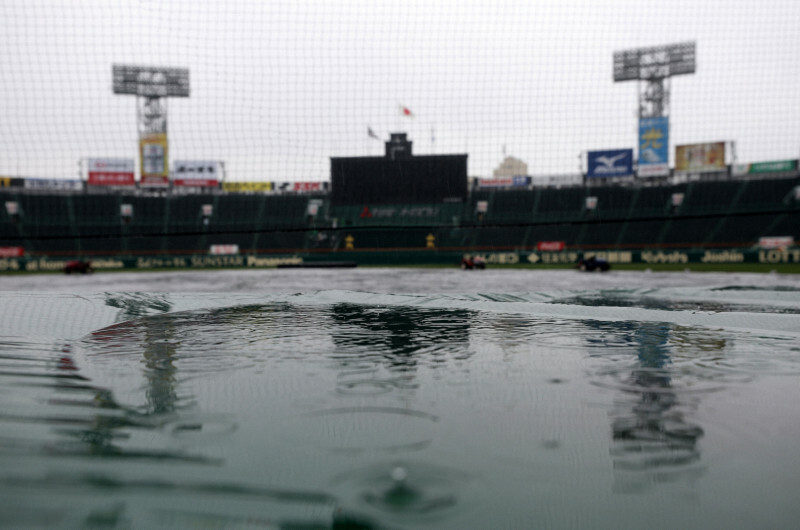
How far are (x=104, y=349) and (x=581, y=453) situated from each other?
431cm

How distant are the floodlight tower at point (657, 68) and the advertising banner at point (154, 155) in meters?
38.1

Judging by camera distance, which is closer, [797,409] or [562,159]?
[797,409]

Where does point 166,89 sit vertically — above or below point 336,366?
above

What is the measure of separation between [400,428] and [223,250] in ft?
138

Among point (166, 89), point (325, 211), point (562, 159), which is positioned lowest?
point (325, 211)

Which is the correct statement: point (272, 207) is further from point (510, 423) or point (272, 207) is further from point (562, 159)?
point (510, 423)

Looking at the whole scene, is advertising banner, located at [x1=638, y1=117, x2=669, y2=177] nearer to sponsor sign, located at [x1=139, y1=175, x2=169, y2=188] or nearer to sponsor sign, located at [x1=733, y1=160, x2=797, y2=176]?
sponsor sign, located at [x1=733, y1=160, x2=797, y2=176]

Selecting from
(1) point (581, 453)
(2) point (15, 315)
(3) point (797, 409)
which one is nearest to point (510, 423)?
(1) point (581, 453)

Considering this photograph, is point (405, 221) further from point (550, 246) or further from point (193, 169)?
point (193, 169)

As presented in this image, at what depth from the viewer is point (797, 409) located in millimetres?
3158

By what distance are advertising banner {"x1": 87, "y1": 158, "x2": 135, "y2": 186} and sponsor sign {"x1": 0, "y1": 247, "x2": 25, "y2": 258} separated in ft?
25.8

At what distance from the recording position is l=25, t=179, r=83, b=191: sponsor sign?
146 ft

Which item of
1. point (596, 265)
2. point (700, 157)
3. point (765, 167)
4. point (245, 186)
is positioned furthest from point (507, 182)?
point (245, 186)

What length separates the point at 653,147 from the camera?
4403cm
